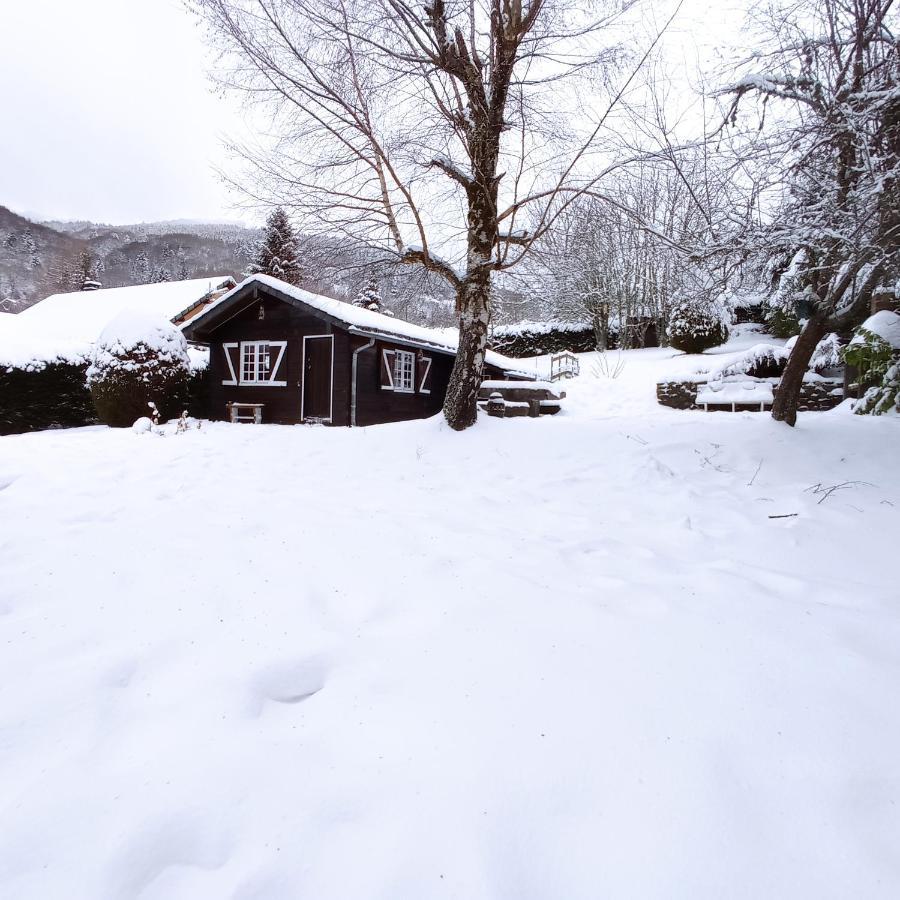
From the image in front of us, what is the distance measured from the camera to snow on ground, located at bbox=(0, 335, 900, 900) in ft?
3.91

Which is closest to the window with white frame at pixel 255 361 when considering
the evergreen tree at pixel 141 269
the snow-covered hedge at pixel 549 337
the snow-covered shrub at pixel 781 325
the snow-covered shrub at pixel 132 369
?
the snow-covered shrub at pixel 132 369

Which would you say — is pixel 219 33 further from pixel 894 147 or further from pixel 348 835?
pixel 348 835

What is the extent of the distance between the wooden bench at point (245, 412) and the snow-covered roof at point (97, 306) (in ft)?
32.1

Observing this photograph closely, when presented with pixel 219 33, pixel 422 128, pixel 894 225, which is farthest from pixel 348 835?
pixel 219 33

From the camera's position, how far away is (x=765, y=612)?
2361mm

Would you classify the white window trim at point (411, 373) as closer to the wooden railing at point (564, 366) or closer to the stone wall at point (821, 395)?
the wooden railing at point (564, 366)

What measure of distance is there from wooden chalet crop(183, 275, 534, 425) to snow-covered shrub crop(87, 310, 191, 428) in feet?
6.00

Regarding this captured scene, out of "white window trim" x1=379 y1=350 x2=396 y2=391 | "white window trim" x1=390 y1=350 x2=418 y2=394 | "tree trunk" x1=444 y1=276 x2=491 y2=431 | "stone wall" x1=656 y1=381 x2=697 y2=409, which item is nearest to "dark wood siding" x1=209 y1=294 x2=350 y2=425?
"white window trim" x1=379 y1=350 x2=396 y2=391

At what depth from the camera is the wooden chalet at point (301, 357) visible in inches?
483

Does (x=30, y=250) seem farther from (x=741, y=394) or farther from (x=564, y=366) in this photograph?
(x=741, y=394)

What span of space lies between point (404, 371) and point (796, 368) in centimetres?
1037

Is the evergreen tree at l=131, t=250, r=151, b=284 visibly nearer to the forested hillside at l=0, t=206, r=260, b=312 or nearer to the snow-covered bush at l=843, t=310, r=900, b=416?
the forested hillside at l=0, t=206, r=260, b=312

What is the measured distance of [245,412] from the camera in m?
13.6

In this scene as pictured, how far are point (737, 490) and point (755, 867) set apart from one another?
3.60 m
